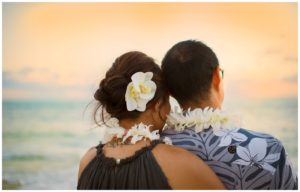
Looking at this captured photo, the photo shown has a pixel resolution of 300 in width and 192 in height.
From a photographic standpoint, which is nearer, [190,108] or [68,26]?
[190,108]

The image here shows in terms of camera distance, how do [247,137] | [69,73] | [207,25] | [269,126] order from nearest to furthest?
[247,137] → [207,25] → [69,73] → [269,126]

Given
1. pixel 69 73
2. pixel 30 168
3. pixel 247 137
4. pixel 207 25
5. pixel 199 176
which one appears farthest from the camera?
pixel 30 168

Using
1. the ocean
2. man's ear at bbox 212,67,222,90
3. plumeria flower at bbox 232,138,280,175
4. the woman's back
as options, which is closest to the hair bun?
the woman's back

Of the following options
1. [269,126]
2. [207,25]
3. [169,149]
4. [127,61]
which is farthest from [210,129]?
[269,126]

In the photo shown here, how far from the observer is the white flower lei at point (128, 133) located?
1783mm

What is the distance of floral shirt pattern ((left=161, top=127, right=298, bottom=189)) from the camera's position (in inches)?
74.3

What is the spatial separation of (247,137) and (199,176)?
31 cm

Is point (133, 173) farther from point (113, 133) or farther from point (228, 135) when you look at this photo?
point (228, 135)

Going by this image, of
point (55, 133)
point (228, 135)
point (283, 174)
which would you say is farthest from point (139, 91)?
point (55, 133)

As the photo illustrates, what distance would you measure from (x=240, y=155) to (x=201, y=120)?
0.20 metres

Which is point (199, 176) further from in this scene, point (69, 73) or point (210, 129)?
point (69, 73)

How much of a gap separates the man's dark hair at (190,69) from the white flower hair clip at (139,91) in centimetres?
11

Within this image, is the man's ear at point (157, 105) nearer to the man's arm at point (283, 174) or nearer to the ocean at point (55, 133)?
the ocean at point (55, 133)

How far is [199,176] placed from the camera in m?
1.73
